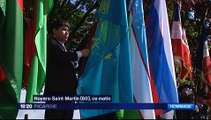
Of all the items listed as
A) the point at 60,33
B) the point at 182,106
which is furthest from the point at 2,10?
the point at 182,106

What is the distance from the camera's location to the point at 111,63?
5543 mm

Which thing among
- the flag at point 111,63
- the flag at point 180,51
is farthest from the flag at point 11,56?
the flag at point 180,51

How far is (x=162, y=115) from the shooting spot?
561 centimetres

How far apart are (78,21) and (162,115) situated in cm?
475

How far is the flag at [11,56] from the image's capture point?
5117 millimetres

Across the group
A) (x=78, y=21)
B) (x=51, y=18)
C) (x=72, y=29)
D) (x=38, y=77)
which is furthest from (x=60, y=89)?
(x=78, y=21)

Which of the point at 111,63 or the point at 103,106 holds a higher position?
the point at 111,63

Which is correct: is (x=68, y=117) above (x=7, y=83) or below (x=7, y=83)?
below

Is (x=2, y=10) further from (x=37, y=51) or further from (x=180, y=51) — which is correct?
(x=180, y=51)

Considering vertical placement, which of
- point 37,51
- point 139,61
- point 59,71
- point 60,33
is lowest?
point 59,71

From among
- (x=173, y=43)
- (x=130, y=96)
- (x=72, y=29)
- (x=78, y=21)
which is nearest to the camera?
(x=130, y=96)

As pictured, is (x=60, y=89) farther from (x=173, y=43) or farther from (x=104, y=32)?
(x=173, y=43)

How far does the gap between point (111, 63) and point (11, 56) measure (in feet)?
3.91

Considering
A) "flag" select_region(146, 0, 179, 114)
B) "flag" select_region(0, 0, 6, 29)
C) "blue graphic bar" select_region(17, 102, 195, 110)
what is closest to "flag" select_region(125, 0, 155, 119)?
"blue graphic bar" select_region(17, 102, 195, 110)
